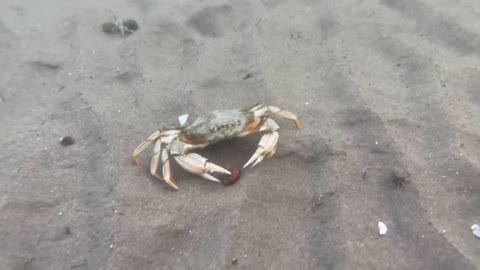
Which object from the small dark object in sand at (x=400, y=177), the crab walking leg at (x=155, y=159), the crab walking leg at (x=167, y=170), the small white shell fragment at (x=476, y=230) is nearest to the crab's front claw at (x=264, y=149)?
the crab walking leg at (x=167, y=170)

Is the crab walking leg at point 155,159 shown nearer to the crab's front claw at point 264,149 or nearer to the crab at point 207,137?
the crab at point 207,137

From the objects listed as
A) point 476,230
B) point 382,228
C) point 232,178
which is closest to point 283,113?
point 232,178

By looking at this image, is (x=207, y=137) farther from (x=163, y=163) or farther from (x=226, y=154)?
(x=163, y=163)

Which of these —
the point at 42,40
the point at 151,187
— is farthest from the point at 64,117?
the point at 42,40

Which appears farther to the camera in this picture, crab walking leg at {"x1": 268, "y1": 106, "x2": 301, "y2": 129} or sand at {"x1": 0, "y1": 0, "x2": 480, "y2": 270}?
crab walking leg at {"x1": 268, "y1": 106, "x2": 301, "y2": 129}

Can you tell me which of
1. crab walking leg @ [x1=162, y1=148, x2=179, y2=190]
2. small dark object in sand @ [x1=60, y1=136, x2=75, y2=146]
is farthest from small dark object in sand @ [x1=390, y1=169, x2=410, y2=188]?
small dark object in sand @ [x1=60, y1=136, x2=75, y2=146]

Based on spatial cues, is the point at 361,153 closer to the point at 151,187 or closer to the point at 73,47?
the point at 151,187

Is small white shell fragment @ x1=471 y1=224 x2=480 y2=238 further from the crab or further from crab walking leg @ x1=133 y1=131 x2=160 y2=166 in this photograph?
crab walking leg @ x1=133 y1=131 x2=160 y2=166
